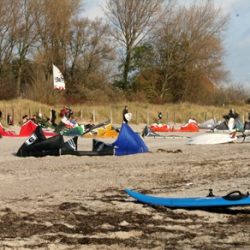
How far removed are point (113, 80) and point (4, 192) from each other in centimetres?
4422

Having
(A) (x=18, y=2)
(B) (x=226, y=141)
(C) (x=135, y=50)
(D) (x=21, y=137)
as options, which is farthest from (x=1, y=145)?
(C) (x=135, y=50)

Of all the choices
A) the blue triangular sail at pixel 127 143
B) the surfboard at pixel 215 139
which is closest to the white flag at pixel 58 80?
the surfboard at pixel 215 139

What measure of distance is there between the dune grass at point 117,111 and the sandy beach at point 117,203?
20.0 m

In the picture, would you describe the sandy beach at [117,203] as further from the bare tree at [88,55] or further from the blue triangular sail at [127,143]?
the bare tree at [88,55]

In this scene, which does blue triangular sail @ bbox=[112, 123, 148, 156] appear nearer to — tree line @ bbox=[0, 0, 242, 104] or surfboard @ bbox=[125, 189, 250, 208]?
surfboard @ bbox=[125, 189, 250, 208]

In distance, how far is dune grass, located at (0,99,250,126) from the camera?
38656 millimetres

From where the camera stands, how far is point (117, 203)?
9.38m

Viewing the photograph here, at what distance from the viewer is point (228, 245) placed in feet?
22.3

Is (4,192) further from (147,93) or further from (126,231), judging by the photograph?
(147,93)

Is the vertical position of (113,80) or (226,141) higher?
(113,80)

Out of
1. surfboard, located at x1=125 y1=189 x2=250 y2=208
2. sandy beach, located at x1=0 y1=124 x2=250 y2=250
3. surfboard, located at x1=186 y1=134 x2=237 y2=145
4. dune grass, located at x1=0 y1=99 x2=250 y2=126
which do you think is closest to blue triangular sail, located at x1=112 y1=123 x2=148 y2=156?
sandy beach, located at x1=0 y1=124 x2=250 y2=250

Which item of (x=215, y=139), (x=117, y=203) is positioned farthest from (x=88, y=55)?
(x=117, y=203)

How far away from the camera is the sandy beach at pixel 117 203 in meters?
7.06

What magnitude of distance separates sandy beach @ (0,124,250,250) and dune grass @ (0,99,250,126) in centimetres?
2000
